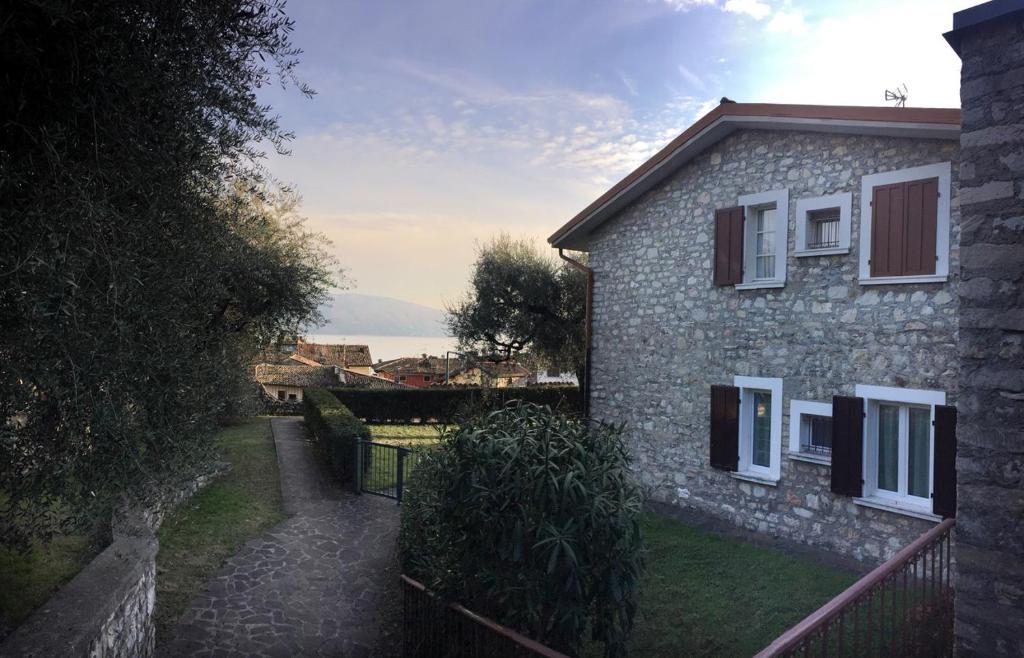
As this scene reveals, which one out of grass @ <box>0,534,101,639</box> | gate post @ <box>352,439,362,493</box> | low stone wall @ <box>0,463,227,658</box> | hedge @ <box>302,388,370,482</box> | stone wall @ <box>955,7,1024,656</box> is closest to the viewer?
stone wall @ <box>955,7,1024,656</box>

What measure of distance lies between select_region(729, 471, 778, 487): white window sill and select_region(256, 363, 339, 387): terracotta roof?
27.0 m

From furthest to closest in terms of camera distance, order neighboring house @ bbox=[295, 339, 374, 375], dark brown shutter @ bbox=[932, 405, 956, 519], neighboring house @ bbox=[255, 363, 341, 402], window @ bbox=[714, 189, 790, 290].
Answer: neighboring house @ bbox=[295, 339, 374, 375] → neighboring house @ bbox=[255, 363, 341, 402] → window @ bbox=[714, 189, 790, 290] → dark brown shutter @ bbox=[932, 405, 956, 519]

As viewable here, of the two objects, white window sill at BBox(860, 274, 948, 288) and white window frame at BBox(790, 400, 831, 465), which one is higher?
white window sill at BBox(860, 274, 948, 288)

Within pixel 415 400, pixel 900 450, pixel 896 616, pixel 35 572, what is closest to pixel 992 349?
pixel 896 616

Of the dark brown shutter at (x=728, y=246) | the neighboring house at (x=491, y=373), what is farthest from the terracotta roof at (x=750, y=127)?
the neighboring house at (x=491, y=373)

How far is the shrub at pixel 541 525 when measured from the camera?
13.1ft

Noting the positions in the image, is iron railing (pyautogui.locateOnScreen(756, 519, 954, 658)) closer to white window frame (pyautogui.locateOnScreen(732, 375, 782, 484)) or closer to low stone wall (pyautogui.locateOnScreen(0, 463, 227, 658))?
white window frame (pyautogui.locateOnScreen(732, 375, 782, 484))

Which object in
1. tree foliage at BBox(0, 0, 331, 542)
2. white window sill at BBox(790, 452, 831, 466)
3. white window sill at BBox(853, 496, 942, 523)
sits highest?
tree foliage at BBox(0, 0, 331, 542)

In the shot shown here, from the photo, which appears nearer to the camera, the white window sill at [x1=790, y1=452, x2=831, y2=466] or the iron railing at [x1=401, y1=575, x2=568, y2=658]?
the iron railing at [x1=401, y1=575, x2=568, y2=658]

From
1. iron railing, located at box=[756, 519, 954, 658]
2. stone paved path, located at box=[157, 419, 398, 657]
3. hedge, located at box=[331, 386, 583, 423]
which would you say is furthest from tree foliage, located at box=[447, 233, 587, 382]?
iron railing, located at box=[756, 519, 954, 658]

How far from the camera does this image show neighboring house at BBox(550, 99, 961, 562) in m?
7.02

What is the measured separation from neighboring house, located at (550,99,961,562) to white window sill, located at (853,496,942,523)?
0.02m

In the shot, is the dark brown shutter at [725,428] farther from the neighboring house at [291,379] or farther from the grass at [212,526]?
the neighboring house at [291,379]

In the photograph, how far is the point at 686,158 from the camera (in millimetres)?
9781
